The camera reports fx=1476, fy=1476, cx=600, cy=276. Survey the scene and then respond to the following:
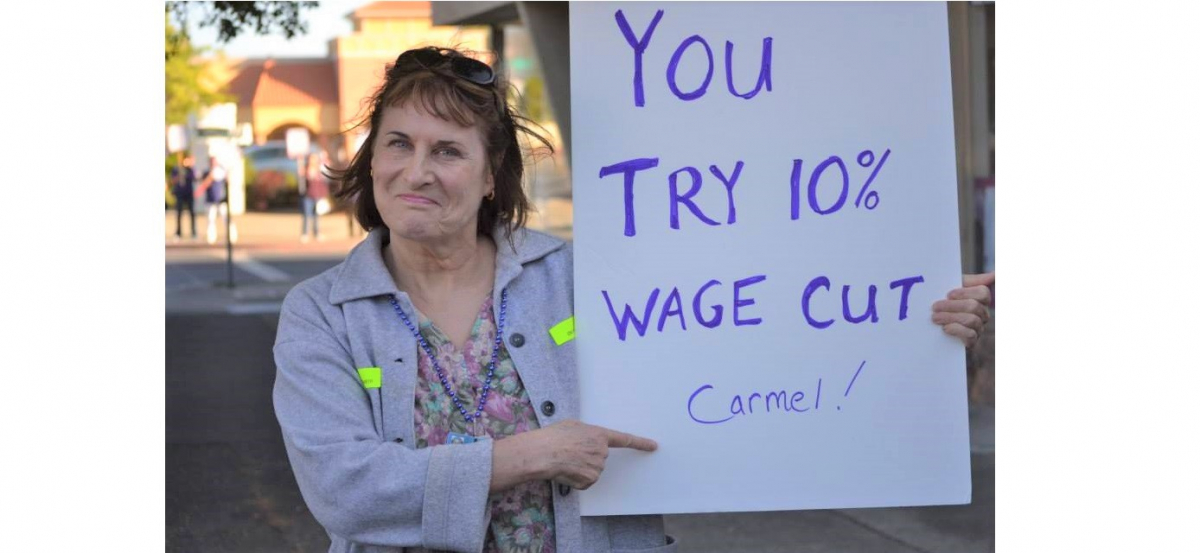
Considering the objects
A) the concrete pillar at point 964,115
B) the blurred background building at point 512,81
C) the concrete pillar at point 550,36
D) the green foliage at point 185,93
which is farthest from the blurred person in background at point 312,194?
the concrete pillar at point 964,115

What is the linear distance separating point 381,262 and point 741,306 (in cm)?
59

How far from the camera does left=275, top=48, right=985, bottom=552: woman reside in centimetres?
214

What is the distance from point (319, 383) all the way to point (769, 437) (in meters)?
0.75

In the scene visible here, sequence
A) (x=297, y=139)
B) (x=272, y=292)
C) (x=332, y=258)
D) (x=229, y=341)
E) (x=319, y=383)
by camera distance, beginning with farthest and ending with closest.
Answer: (x=297, y=139)
(x=332, y=258)
(x=272, y=292)
(x=229, y=341)
(x=319, y=383)

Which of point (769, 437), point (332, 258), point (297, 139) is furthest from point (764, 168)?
point (297, 139)

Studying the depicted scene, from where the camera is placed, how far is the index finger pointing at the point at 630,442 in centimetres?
234

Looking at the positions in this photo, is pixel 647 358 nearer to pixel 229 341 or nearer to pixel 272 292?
pixel 229 341

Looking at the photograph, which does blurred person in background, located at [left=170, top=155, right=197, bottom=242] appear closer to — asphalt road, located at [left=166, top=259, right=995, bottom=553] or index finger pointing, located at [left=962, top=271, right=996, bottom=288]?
asphalt road, located at [left=166, top=259, right=995, bottom=553]

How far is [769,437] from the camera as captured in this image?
8.00 feet

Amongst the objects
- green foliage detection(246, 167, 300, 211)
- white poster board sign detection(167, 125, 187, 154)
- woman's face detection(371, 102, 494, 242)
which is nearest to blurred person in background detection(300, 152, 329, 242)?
white poster board sign detection(167, 125, 187, 154)

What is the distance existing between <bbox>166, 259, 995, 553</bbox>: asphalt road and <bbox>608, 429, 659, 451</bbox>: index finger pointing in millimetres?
3509

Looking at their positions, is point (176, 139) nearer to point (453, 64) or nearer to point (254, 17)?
point (254, 17)

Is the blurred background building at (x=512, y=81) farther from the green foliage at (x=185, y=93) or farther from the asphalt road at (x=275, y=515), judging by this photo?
the asphalt road at (x=275, y=515)

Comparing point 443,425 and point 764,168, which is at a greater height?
point 764,168
